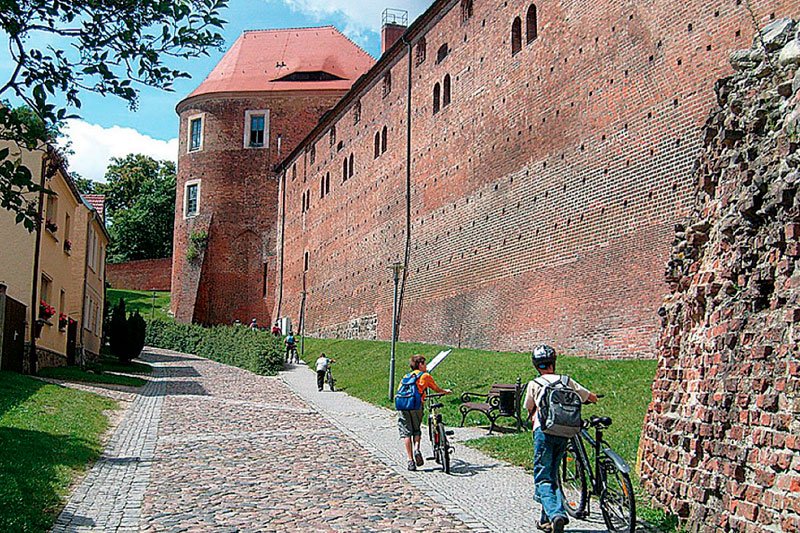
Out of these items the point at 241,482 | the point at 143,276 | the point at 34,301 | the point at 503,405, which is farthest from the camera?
the point at 143,276

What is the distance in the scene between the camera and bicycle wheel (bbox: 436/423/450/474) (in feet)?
33.7

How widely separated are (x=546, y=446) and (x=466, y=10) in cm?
2313

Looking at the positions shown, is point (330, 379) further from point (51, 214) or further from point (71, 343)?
point (71, 343)

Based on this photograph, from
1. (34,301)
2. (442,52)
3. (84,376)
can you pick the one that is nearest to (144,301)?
(442,52)

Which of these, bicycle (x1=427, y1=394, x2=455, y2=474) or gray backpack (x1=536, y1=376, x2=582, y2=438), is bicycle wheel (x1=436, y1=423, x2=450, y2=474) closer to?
bicycle (x1=427, y1=394, x2=455, y2=474)

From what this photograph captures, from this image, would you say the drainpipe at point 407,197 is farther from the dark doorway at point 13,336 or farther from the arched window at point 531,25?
the dark doorway at point 13,336

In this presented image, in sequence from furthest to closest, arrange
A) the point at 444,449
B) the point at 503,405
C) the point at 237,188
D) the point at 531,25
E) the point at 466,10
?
1. the point at 237,188
2. the point at 466,10
3. the point at 531,25
4. the point at 503,405
5. the point at 444,449

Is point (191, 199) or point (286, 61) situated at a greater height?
point (286, 61)

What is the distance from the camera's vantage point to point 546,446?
22.8ft

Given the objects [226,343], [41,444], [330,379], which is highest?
[226,343]

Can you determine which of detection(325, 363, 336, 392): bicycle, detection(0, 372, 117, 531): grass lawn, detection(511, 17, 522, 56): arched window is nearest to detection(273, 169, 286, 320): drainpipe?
detection(325, 363, 336, 392): bicycle

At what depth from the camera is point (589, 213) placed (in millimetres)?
19359

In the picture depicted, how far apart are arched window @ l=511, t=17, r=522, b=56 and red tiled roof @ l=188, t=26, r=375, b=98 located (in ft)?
96.8

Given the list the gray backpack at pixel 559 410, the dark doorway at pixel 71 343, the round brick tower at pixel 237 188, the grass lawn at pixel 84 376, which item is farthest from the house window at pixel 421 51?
the gray backpack at pixel 559 410
